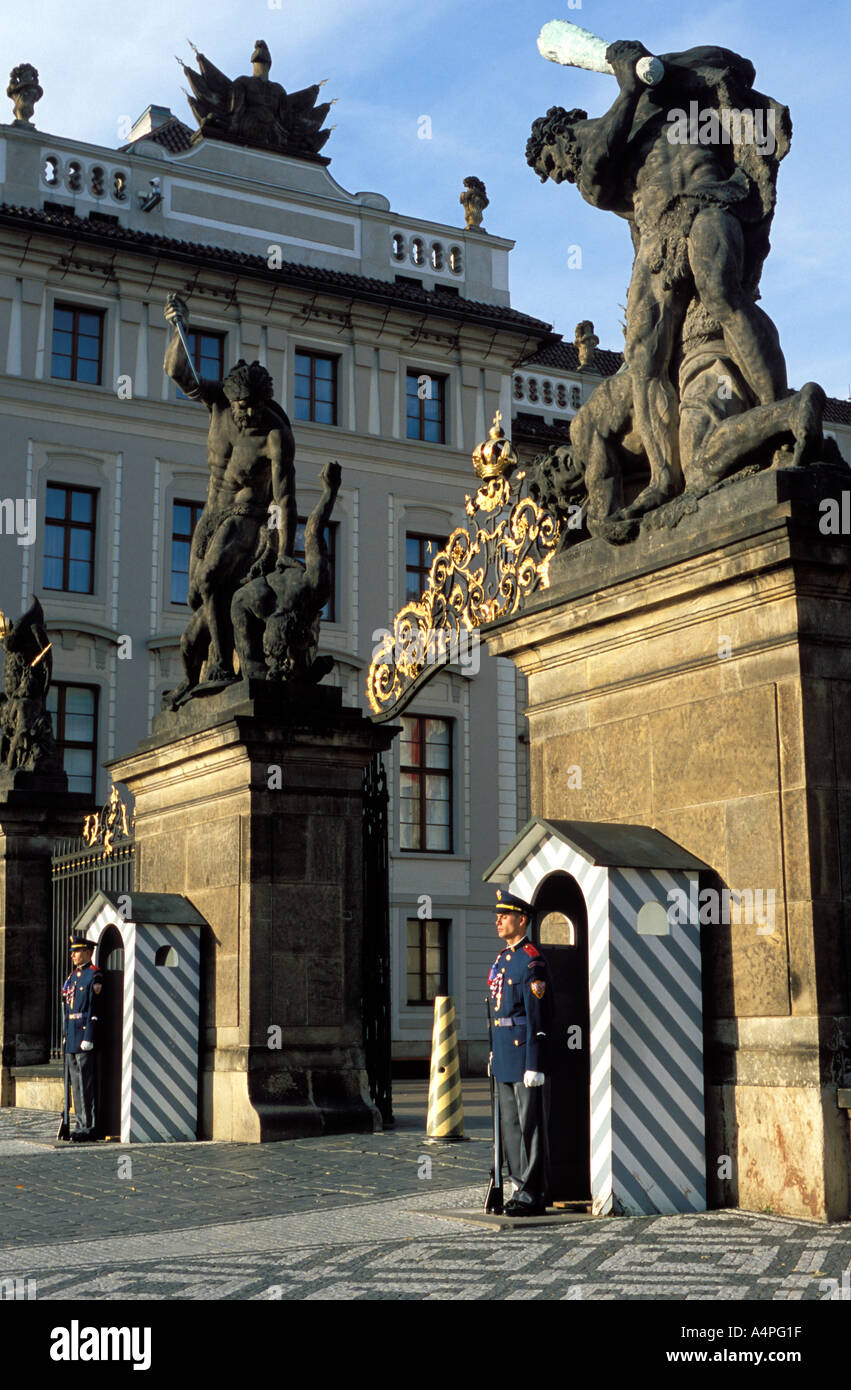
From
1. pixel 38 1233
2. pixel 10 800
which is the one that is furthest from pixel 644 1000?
pixel 10 800

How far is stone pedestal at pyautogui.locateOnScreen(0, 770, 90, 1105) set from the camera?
1811cm

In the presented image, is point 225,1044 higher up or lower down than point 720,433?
lower down

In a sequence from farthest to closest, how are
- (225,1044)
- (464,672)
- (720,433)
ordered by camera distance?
(464,672), (225,1044), (720,433)

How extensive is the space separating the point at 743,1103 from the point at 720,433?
3.36 metres

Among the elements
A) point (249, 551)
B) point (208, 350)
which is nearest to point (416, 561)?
point (208, 350)

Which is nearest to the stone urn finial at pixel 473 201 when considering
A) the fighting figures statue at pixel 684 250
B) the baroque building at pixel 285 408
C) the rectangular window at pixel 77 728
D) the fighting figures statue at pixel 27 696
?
the baroque building at pixel 285 408

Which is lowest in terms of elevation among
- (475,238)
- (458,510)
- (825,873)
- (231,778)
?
(825,873)

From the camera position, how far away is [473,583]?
1270 cm

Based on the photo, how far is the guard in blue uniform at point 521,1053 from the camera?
7828 millimetres

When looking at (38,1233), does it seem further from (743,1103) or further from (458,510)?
(458,510)

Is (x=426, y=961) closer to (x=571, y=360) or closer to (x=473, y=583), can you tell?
(x=571, y=360)

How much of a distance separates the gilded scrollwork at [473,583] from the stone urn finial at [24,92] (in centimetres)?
2163

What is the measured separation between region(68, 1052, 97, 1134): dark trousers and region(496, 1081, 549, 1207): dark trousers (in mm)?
5954

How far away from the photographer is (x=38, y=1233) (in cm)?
793
